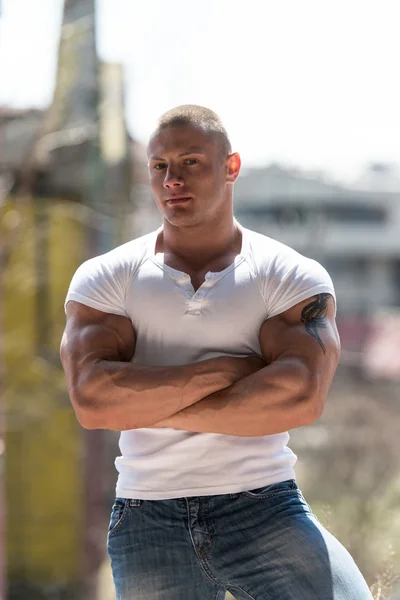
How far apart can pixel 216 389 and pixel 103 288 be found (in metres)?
0.36

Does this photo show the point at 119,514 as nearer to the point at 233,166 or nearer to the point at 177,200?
the point at 177,200

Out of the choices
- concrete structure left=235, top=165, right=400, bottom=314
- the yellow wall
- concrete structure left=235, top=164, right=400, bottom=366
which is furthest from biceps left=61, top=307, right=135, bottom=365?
concrete structure left=235, top=165, right=400, bottom=314

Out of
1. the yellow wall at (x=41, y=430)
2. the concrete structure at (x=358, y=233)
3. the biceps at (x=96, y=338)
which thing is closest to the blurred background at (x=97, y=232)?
the yellow wall at (x=41, y=430)

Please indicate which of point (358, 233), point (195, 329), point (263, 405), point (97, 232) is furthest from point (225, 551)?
point (358, 233)

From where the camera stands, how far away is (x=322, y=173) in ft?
54.6

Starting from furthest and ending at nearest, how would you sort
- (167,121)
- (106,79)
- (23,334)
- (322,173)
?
1. (322,173)
2. (23,334)
3. (106,79)
4. (167,121)

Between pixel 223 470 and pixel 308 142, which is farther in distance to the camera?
pixel 308 142

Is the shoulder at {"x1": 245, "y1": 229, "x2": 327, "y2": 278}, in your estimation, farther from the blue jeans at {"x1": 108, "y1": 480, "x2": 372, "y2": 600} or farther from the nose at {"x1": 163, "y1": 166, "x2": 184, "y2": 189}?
the blue jeans at {"x1": 108, "y1": 480, "x2": 372, "y2": 600}

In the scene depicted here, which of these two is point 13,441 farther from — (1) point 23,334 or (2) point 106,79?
(2) point 106,79

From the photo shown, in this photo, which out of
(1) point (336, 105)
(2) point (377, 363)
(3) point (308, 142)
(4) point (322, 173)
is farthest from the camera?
(4) point (322, 173)

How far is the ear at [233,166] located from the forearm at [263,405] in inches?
19.7

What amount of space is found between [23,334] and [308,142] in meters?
5.77

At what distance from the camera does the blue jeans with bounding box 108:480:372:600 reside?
1863mm

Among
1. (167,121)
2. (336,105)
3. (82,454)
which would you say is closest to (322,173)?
Result: (336,105)
